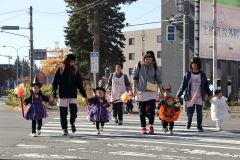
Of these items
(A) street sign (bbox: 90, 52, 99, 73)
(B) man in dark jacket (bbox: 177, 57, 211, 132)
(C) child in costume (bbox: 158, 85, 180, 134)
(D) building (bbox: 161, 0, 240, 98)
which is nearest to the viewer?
(C) child in costume (bbox: 158, 85, 180, 134)

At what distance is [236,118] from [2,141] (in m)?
10.2

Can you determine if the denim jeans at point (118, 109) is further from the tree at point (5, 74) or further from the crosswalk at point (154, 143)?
the tree at point (5, 74)

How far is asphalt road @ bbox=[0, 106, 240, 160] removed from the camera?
8.61 m

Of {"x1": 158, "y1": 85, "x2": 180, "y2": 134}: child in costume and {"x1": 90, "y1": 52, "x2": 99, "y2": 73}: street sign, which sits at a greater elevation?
{"x1": 90, "y1": 52, "x2": 99, "y2": 73}: street sign

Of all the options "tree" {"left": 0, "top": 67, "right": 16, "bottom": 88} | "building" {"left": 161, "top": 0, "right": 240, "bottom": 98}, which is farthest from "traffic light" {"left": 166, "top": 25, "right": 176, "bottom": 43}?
"tree" {"left": 0, "top": 67, "right": 16, "bottom": 88}

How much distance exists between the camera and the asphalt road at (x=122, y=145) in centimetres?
861

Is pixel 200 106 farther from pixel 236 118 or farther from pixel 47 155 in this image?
pixel 236 118

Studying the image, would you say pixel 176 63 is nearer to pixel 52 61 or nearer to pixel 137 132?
pixel 137 132

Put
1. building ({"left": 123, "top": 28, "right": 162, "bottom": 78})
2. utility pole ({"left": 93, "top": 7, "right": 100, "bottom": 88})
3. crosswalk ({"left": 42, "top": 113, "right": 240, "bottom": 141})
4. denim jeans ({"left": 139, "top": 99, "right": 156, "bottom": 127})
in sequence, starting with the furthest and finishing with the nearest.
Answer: building ({"left": 123, "top": 28, "right": 162, "bottom": 78}) → utility pole ({"left": 93, "top": 7, "right": 100, "bottom": 88}) → denim jeans ({"left": 139, "top": 99, "right": 156, "bottom": 127}) → crosswalk ({"left": 42, "top": 113, "right": 240, "bottom": 141})

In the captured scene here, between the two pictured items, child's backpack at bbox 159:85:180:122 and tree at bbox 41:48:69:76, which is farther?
tree at bbox 41:48:69:76

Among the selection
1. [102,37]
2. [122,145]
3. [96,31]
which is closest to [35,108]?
[122,145]

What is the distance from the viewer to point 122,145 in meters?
9.84

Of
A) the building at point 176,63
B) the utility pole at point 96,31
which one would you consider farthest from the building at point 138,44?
the building at point 176,63

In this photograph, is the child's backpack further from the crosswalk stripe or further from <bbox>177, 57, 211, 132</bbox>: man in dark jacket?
<bbox>177, 57, 211, 132</bbox>: man in dark jacket
